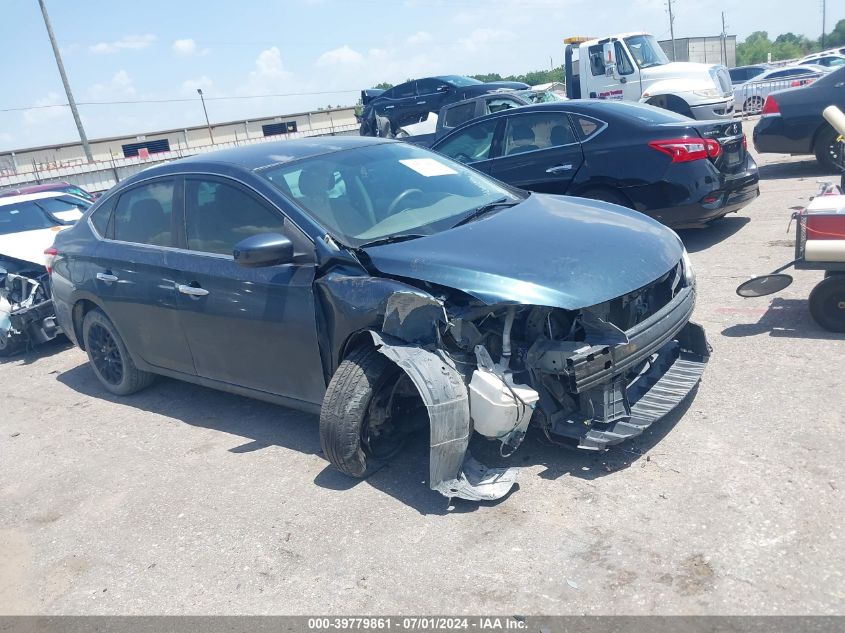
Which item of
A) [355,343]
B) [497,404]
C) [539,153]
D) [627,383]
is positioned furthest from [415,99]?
[497,404]

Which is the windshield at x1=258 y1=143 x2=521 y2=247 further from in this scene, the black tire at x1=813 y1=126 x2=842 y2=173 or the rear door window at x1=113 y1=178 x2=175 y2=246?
the black tire at x1=813 y1=126 x2=842 y2=173

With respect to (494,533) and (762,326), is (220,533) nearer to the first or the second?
(494,533)

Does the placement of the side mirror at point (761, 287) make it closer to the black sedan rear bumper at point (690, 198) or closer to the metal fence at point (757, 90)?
the black sedan rear bumper at point (690, 198)

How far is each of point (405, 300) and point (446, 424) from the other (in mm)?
663

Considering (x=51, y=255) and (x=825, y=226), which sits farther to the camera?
(x=51, y=255)

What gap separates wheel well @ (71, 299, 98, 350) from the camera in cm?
595

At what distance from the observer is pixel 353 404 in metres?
3.81

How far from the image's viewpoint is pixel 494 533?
3.41 meters

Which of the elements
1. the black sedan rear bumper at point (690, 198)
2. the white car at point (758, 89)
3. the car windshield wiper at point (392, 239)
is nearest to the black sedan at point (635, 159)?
the black sedan rear bumper at point (690, 198)

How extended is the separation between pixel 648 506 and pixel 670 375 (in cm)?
102

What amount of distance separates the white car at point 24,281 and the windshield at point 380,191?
388 centimetres

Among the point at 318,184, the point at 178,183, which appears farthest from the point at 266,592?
the point at 178,183

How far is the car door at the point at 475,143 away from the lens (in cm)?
830

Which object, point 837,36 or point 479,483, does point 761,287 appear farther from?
point 837,36
